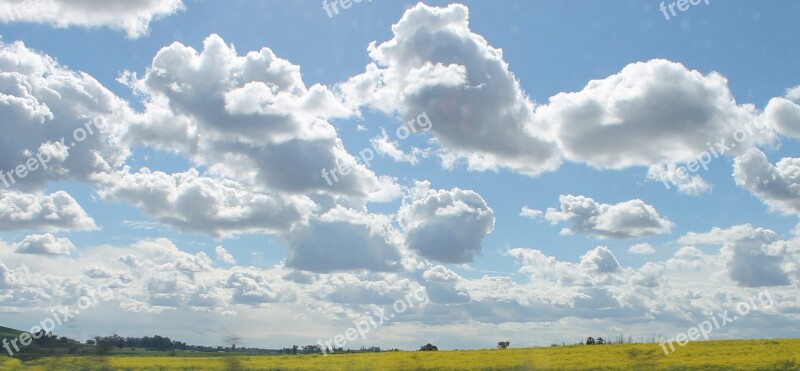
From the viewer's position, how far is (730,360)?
40312 mm

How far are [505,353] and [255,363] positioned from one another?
19.2m

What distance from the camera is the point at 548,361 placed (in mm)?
47875

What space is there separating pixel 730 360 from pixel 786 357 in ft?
9.47

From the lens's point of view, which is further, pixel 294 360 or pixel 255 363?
pixel 294 360

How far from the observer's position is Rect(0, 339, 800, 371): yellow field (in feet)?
126

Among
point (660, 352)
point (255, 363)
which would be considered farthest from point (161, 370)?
point (660, 352)

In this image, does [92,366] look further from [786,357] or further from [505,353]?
[786,357]

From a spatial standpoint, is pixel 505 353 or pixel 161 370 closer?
pixel 161 370

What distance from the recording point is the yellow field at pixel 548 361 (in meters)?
38.3

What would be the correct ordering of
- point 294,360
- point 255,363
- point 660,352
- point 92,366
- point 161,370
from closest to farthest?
1. point 92,366
2. point 660,352
3. point 161,370
4. point 255,363
5. point 294,360

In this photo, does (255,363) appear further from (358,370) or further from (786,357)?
(786,357)

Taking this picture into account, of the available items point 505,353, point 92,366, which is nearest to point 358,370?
point 505,353

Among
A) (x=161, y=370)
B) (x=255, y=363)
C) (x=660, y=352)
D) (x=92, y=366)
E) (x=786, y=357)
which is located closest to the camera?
(x=92, y=366)

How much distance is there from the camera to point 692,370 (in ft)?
129
